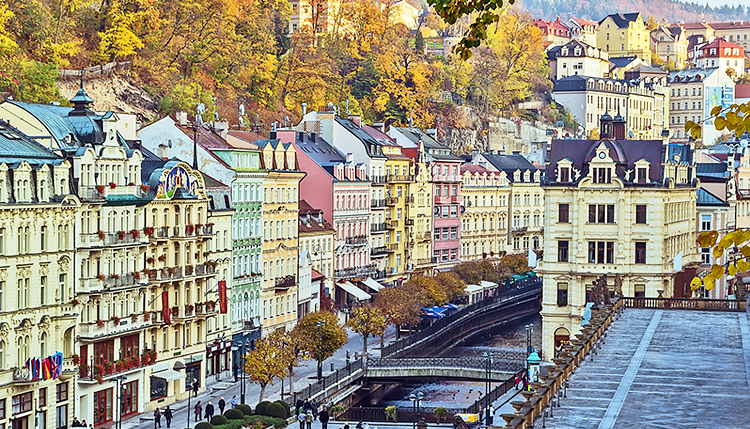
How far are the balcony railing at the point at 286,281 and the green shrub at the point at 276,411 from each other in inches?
896

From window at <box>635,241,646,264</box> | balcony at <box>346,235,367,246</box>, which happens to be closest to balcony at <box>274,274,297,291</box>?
balcony at <box>346,235,367,246</box>

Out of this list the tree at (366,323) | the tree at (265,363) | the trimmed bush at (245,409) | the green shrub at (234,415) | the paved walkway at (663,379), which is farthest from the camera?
the tree at (366,323)

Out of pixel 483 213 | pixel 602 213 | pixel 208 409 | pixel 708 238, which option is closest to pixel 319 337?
pixel 208 409

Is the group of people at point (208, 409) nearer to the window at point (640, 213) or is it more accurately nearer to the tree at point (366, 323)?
the tree at point (366, 323)

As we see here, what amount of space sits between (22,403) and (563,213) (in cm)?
3768

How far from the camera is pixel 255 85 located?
128125 mm

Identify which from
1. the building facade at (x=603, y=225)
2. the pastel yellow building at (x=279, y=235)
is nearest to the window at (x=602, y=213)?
the building facade at (x=603, y=225)

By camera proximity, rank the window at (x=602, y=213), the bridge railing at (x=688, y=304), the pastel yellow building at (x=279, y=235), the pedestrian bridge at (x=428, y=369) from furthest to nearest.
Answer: the pastel yellow building at (x=279, y=235), the window at (x=602, y=213), the pedestrian bridge at (x=428, y=369), the bridge railing at (x=688, y=304)

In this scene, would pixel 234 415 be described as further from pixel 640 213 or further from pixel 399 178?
pixel 399 178

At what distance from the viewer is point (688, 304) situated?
6309 cm

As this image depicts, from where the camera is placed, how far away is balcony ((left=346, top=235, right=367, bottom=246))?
104 meters

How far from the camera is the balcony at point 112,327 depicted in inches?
2415

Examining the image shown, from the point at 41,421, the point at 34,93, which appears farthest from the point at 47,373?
the point at 34,93

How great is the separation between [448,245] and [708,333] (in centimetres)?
7175
